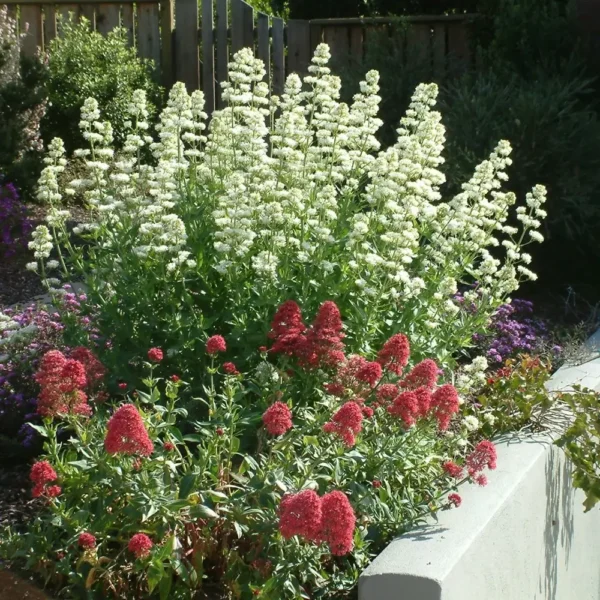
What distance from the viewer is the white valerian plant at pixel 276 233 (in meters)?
4.17

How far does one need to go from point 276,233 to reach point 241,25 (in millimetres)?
7804

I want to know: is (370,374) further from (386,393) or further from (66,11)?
(66,11)

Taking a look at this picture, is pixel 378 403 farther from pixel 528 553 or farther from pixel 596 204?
pixel 596 204

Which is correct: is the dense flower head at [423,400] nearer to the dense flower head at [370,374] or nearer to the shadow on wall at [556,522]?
Answer: the dense flower head at [370,374]

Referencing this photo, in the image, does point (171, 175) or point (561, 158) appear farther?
point (561, 158)

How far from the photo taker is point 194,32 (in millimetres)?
11672

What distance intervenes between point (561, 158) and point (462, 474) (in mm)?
3825

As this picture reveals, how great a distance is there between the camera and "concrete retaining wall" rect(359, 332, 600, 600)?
3072 mm

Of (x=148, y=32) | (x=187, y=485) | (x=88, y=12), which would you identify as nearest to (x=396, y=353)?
(x=187, y=485)

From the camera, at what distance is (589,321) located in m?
6.75

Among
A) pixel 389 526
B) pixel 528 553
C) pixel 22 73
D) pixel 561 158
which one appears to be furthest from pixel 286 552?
pixel 22 73

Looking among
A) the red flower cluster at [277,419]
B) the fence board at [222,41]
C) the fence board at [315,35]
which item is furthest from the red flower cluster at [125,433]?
the fence board at [222,41]

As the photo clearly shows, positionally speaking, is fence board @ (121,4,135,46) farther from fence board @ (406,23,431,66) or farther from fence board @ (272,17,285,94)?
fence board @ (406,23,431,66)

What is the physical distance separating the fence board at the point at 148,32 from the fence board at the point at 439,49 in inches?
134
